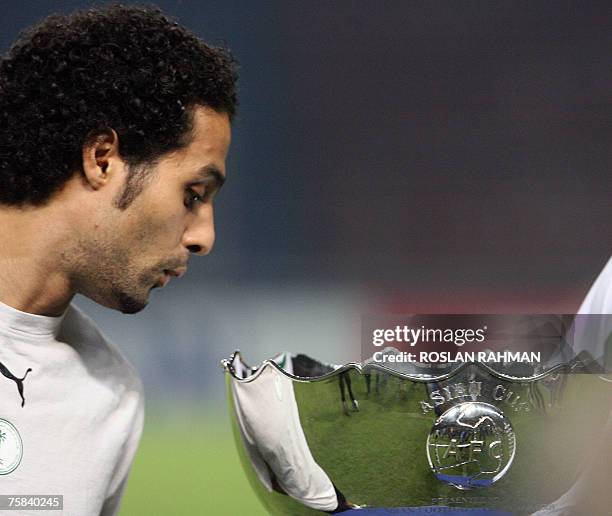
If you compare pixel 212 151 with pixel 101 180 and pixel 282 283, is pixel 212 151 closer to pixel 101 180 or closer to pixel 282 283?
pixel 101 180

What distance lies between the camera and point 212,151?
72 centimetres

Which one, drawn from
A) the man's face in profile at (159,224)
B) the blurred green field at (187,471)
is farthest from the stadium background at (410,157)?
the man's face in profile at (159,224)

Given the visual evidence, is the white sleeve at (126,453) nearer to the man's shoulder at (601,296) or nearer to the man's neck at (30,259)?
the man's neck at (30,259)

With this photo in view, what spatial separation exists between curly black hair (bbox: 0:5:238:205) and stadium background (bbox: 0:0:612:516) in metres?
0.24

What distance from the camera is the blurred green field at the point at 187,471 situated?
0.91 meters

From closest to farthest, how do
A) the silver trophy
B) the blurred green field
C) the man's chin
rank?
the silver trophy
the man's chin
the blurred green field

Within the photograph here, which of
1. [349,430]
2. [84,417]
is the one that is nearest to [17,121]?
[84,417]

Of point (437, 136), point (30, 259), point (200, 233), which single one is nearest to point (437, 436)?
point (200, 233)

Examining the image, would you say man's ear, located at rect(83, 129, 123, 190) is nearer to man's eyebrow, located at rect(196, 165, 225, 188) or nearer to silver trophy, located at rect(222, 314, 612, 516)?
man's eyebrow, located at rect(196, 165, 225, 188)

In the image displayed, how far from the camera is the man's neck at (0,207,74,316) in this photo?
2.37 ft

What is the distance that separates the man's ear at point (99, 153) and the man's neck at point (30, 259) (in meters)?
0.05

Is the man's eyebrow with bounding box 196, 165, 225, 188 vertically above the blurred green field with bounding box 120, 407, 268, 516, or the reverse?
the man's eyebrow with bounding box 196, 165, 225, 188

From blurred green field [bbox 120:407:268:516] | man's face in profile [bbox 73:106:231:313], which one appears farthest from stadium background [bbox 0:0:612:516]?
man's face in profile [bbox 73:106:231:313]

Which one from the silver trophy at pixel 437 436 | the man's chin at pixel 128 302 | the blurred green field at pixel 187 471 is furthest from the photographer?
the blurred green field at pixel 187 471
